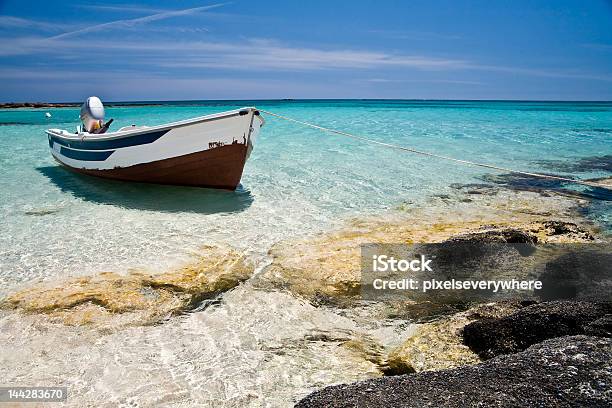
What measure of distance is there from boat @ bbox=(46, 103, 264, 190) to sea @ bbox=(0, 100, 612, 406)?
359mm

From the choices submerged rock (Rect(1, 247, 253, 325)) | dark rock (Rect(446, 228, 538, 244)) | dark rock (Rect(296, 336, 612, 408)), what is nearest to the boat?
submerged rock (Rect(1, 247, 253, 325))

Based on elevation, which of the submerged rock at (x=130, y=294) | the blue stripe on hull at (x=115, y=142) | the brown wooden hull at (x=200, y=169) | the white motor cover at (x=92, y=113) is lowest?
the submerged rock at (x=130, y=294)

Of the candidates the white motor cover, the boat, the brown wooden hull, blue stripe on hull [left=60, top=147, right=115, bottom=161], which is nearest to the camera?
the boat

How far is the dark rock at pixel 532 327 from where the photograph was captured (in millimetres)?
3166

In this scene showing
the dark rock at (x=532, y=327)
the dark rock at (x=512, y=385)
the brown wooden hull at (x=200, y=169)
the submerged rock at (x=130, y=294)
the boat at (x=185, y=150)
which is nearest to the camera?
the dark rock at (x=512, y=385)

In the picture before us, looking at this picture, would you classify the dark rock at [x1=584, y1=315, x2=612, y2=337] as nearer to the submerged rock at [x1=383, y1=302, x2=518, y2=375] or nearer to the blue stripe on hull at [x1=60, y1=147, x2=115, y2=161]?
the submerged rock at [x1=383, y1=302, x2=518, y2=375]

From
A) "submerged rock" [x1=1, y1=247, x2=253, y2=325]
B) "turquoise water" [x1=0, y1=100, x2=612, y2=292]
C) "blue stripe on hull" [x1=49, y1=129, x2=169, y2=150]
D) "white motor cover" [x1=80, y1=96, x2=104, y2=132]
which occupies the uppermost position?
"white motor cover" [x1=80, y1=96, x2=104, y2=132]

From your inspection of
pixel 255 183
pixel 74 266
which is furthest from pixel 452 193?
pixel 74 266

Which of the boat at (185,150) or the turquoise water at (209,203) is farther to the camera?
the boat at (185,150)

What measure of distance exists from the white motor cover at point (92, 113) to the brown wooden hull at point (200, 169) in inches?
89.1

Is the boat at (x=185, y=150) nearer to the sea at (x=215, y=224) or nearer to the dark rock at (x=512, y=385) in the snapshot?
the sea at (x=215, y=224)

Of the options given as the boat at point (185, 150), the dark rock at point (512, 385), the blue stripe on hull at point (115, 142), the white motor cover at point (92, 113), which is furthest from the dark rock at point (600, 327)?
the white motor cover at point (92, 113)

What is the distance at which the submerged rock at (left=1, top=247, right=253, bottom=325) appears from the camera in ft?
14.0

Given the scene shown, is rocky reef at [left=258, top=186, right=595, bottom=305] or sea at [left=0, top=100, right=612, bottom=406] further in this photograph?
rocky reef at [left=258, top=186, right=595, bottom=305]
